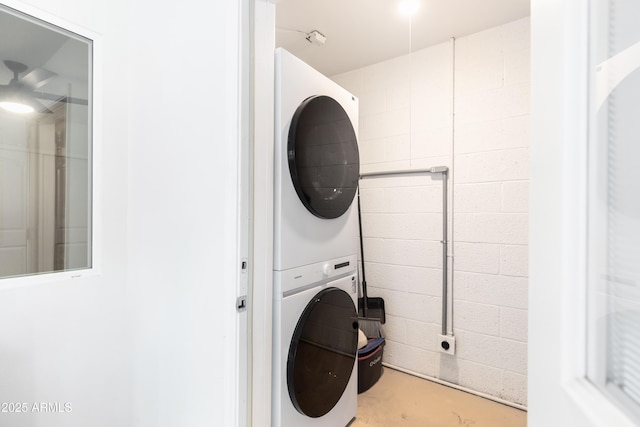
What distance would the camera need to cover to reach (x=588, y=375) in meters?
0.37

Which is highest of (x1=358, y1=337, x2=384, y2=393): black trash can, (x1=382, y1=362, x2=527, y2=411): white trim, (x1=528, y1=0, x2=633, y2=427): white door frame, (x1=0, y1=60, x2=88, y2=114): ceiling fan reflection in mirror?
(x1=0, y1=60, x2=88, y2=114): ceiling fan reflection in mirror

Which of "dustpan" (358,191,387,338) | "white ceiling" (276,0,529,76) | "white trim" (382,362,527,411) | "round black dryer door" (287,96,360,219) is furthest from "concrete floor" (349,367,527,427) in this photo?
"white ceiling" (276,0,529,76)

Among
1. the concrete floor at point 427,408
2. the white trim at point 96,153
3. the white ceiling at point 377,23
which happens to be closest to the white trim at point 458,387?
the concrete floor at point 427,408

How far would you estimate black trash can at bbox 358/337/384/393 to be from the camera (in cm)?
209

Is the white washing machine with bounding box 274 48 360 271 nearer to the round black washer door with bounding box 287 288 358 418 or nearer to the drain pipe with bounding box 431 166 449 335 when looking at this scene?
the round black washer door with bounding box 287 288 358 418

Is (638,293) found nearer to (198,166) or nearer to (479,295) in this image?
(198,166)

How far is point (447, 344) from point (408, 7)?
2319mm

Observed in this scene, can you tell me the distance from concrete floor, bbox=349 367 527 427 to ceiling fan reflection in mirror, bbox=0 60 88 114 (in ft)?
7.48

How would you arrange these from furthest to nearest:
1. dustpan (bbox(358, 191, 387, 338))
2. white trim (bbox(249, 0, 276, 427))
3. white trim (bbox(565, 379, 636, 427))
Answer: dustpan (bbox(358, 191, 387, 338)) < white trim (bbox(249, 0, 276, 427)) < white trim (bbox(565, 379, 636, 427))

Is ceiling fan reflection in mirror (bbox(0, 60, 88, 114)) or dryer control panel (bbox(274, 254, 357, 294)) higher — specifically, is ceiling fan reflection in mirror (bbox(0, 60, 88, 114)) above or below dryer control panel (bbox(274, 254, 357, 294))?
above

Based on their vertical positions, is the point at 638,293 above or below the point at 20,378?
above

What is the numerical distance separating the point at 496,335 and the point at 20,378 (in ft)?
8.38

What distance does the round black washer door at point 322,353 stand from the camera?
131 cm

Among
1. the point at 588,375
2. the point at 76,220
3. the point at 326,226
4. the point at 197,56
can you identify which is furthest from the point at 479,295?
the point at 76,220
